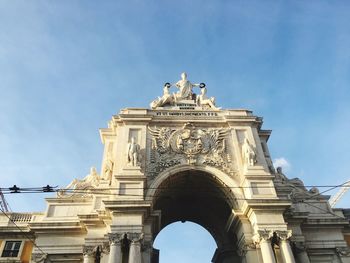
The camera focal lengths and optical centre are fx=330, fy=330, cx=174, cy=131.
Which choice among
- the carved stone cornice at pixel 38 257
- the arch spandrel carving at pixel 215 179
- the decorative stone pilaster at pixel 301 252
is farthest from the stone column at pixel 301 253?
the carved stone cornice at pixel 38 257

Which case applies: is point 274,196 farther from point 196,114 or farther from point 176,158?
point 196,114

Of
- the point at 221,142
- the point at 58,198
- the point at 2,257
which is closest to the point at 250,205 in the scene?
the point at 221,142

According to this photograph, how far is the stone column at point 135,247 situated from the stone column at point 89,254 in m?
2.65

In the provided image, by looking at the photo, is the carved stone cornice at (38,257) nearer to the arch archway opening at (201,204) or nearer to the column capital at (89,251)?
the column capital at (89,251)

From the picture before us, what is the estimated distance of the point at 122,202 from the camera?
19844 millimetres

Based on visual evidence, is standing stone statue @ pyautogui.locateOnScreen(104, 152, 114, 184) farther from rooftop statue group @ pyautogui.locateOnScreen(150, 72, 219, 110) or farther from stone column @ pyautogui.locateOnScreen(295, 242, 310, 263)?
stone column @ pyautogui.locateOnScreen(295, 242, 310, 263)

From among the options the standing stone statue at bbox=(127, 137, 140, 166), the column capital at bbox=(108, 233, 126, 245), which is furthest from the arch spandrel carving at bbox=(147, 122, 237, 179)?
the column capital at bbox=(108, 233, 126, 245)

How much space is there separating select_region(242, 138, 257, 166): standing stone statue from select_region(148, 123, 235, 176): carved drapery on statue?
1130 millimetres

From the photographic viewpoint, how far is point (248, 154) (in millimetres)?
23484

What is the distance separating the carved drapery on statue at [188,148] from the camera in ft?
77.2

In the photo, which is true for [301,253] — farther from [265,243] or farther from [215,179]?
[215,179]

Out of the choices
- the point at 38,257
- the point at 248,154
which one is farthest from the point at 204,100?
the point at 38,257

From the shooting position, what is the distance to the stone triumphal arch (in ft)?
64.7

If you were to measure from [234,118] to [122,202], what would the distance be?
11.4m
